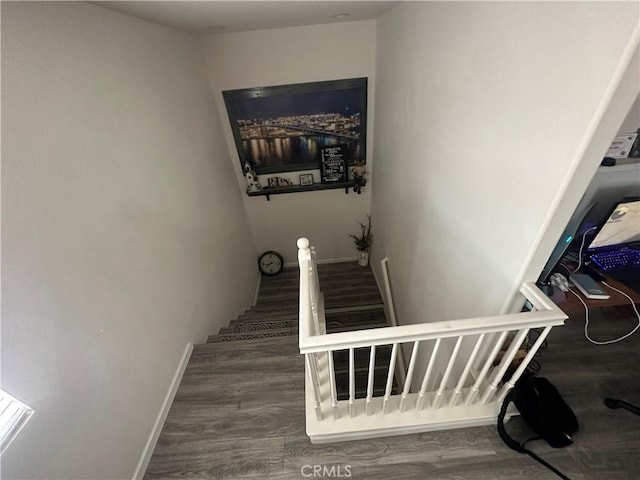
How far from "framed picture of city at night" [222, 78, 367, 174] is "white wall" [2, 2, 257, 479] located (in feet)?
3.84

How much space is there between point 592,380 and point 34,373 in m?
2.67

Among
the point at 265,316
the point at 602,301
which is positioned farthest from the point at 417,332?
the point at 265,316

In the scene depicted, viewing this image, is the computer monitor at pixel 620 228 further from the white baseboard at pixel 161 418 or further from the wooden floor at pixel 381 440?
the white baseboard at pixel 161 418

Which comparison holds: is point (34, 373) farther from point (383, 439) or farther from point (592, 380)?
point (592, 380)

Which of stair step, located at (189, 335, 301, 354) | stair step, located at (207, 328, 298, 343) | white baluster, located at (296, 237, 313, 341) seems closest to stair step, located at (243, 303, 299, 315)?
stair step, located at (207, 328, 298, 343)

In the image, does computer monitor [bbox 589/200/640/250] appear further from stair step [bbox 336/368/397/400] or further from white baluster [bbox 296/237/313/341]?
stair step [bbox 336/368/397/400]

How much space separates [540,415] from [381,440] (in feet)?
2.47

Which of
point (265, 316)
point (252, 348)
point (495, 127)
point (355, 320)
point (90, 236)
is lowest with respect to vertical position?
point (355, 320)

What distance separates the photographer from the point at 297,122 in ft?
10.8

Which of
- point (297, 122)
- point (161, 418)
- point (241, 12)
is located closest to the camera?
point (161, 418)

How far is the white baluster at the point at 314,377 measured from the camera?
1.12 m

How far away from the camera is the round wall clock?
14.4 feet

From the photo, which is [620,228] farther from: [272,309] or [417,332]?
[272,309]

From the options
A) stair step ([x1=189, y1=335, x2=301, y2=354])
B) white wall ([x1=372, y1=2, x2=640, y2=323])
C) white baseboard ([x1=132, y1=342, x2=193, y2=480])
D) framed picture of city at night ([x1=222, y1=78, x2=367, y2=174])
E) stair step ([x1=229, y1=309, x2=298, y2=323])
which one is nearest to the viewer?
white wall ([x1=372, y1=2, x2=640, y2=323])
